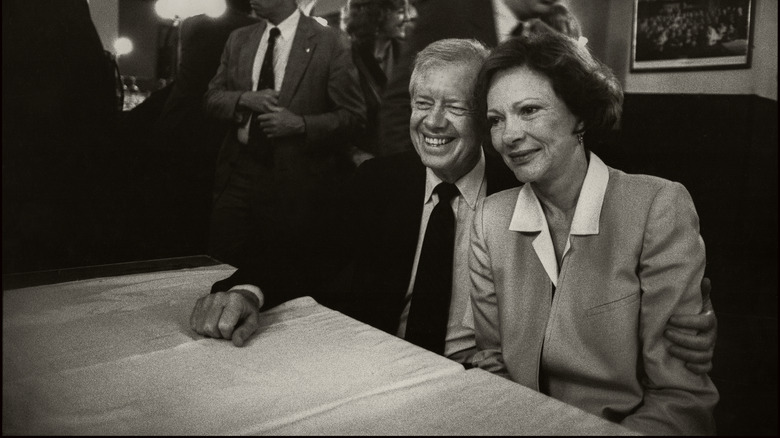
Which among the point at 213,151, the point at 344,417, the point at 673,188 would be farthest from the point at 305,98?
the point at 344,417

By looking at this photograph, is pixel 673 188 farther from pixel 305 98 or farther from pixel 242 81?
pixel 242 81

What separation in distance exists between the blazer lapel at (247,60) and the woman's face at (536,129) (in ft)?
4.77

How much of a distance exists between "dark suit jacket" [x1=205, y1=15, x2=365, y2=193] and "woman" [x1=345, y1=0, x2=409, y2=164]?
2.0 inches

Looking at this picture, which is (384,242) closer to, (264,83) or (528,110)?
(528,110)

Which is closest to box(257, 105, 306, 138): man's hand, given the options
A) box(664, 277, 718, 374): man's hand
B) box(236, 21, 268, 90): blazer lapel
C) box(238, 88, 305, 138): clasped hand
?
box(238, 88, 305, 138): clasped hand

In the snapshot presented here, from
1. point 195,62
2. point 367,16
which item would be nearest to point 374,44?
point 367,16

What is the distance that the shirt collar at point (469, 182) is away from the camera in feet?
6.87

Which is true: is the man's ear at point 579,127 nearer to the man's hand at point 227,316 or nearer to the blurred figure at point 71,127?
the man's hand at point 227,316

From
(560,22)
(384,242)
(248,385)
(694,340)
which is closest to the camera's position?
(248,385)

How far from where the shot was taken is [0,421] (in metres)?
0.96

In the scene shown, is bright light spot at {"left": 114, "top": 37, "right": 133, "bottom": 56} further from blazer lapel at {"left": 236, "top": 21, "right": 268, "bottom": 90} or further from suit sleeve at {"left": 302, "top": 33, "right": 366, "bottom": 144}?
suit sleeve at {"left": 302, "top": 33, "right": 366, "bottom": 144}

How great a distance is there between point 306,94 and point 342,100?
169mm

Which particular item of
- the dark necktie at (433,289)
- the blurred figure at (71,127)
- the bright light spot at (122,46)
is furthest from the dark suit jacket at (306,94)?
the dark necktie at (433,289)

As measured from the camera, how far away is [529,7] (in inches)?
96.5
